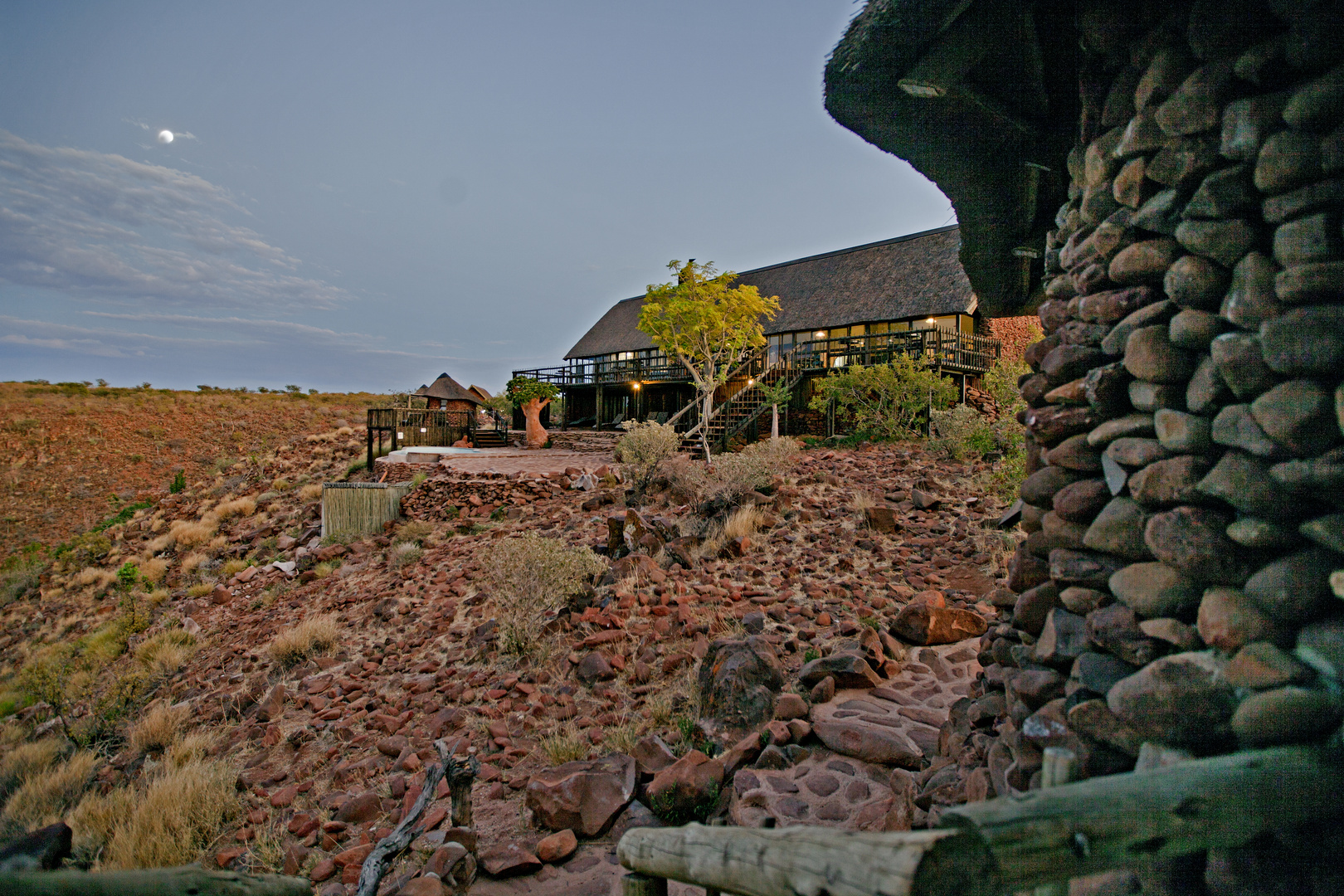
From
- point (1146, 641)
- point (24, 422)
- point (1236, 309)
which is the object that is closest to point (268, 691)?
point (1146, 641)

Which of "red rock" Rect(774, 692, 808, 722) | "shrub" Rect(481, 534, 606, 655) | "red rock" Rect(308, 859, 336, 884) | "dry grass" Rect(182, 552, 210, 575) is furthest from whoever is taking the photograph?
"dry grass" Rect(182, 552, 210, 575)

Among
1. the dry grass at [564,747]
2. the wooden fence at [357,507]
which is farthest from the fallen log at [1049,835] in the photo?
the wooden fence at [357,507]

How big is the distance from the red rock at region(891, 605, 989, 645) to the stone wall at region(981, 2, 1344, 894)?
120 inches

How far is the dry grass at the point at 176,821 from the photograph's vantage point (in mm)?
4027

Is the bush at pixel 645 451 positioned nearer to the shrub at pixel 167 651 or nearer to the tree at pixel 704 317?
the tree at pixel 704 317

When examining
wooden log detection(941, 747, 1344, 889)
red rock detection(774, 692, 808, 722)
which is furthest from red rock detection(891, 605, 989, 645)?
wooden log detection(941, 747, 1344, 889)

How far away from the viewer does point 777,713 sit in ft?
14.4

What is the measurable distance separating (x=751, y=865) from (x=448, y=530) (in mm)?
10766

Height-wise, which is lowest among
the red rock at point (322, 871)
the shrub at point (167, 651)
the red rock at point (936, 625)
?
the shrub at point (167, 651)

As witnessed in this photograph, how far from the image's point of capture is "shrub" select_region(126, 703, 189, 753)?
612 cm

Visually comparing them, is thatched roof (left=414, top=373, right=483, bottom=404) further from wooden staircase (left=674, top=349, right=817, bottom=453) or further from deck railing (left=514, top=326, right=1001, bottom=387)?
wooden staircase (left=674, top=349, right=817, bottom=453)

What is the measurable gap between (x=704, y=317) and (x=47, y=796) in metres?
15.9

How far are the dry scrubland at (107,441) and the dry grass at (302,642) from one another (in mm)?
18331

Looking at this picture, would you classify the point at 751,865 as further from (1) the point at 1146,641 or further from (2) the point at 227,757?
(2) the point at 227,757
